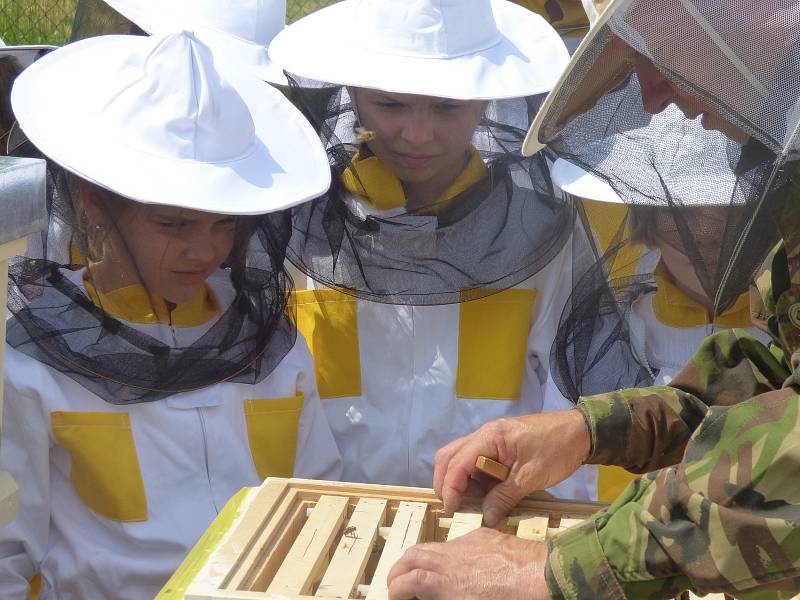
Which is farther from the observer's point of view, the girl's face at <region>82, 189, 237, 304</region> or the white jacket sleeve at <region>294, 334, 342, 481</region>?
the white jacket sleeve at <region>294, 334, 342, 481</region>

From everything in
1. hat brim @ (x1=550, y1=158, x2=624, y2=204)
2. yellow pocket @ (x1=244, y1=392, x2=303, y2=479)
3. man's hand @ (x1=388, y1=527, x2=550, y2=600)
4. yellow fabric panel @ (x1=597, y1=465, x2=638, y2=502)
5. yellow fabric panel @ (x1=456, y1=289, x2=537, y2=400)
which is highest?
hat brim @ (x1=550, y1=158, x2=624, y2=204)

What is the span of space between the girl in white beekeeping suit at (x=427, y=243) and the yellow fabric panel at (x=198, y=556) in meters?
0.77

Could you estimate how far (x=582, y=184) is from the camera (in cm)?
205

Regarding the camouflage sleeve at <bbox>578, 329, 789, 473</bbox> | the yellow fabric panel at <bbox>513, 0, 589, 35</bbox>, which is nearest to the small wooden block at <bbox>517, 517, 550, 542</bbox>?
the camouflage sleeve at <bbox>578, 329, 789, 473</bbox>

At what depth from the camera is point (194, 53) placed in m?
2.01

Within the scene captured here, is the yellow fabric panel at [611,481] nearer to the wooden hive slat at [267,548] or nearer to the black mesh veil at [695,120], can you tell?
the black mesh veil at [695,120]

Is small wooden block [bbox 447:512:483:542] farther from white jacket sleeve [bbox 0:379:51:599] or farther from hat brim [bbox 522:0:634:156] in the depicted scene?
white jacket sleeve [bbox 0:379:51:599]

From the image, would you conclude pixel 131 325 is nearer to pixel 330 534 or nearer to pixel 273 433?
pixel 273 433

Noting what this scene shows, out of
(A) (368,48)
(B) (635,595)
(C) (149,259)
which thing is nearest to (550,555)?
(B) (635,595)

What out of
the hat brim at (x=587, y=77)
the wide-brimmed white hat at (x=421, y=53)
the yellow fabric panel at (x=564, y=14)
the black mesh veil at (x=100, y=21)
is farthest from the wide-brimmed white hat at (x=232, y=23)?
the hat brim at (x=587, y=77)

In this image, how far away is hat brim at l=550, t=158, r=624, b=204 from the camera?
1979mm

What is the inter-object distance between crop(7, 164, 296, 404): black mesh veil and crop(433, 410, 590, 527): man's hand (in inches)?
26.0

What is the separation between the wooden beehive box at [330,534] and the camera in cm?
133

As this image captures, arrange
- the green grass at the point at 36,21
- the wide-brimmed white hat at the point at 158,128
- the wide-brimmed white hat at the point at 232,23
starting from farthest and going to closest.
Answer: the green grass at the point at 36,21, the wide-brimmed white hat at the point at 232,23, the wide-brimmed white hat at the point at 158,128
